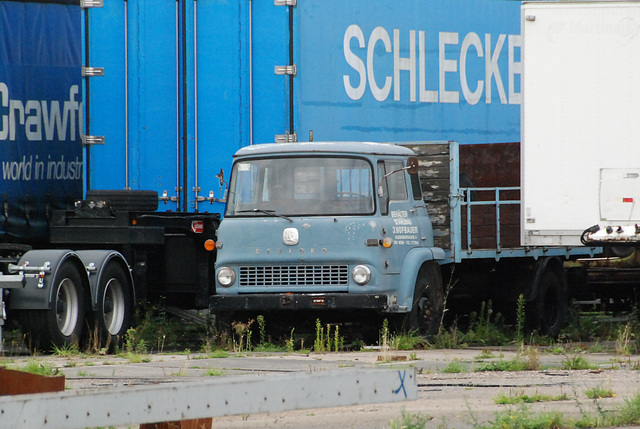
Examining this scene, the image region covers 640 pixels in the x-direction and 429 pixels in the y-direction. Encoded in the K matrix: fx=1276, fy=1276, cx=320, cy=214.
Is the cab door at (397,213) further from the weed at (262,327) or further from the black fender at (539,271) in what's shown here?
the black fender at (539,271)

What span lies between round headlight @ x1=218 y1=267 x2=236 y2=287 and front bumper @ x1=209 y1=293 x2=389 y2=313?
8.0 inches

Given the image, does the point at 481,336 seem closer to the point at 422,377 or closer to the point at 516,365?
the point at 516,365

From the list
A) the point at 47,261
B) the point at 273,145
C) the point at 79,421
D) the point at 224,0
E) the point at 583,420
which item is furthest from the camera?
the point at 224,0

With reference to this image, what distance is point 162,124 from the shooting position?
15.6 m

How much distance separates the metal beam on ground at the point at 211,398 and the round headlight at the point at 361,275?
24.9 ft

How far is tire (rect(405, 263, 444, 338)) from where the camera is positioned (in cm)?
1417

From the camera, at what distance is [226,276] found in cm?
1384

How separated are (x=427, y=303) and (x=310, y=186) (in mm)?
2012

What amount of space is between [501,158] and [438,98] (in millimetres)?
1175

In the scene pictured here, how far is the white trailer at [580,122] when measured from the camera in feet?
43.2

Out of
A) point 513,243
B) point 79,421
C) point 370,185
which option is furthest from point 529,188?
point 79,421

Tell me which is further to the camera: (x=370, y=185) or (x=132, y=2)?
(x=132, y=2)

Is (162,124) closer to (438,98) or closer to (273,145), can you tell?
(273,145)

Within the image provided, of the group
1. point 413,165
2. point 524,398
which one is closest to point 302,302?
point 413,165
